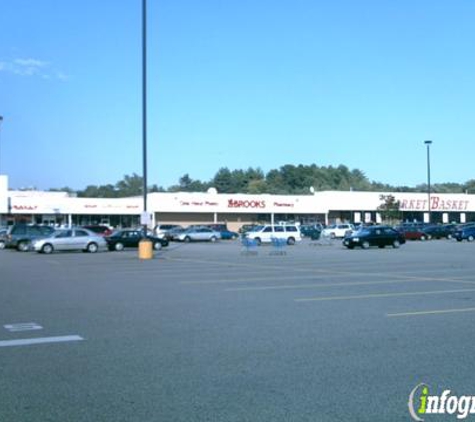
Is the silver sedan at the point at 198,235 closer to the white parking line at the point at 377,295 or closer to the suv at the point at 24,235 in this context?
the suv at the point at 24,235

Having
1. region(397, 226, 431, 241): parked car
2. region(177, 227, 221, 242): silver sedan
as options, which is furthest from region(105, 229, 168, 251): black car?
region(397, 226, 431, 241): parked car

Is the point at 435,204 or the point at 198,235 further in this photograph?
the point at 435,204

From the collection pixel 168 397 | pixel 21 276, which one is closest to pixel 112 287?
pixel 21 276

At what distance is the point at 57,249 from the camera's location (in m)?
40.8

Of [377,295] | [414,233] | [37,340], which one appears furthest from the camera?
[414,233]

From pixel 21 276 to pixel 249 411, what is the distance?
1758cm

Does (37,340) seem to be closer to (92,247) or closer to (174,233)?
(92,247)

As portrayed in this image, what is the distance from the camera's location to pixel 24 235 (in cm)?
4444

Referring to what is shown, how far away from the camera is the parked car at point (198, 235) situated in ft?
207

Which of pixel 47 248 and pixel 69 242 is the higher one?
pixel 69 242

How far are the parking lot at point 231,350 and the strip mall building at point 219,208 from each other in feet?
186

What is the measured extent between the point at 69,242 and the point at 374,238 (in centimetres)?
1937

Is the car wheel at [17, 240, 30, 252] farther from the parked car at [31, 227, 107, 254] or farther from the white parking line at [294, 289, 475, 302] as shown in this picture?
the white parking line at [294, 289, 475, 302]

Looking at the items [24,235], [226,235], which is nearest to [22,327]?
[24,235]
